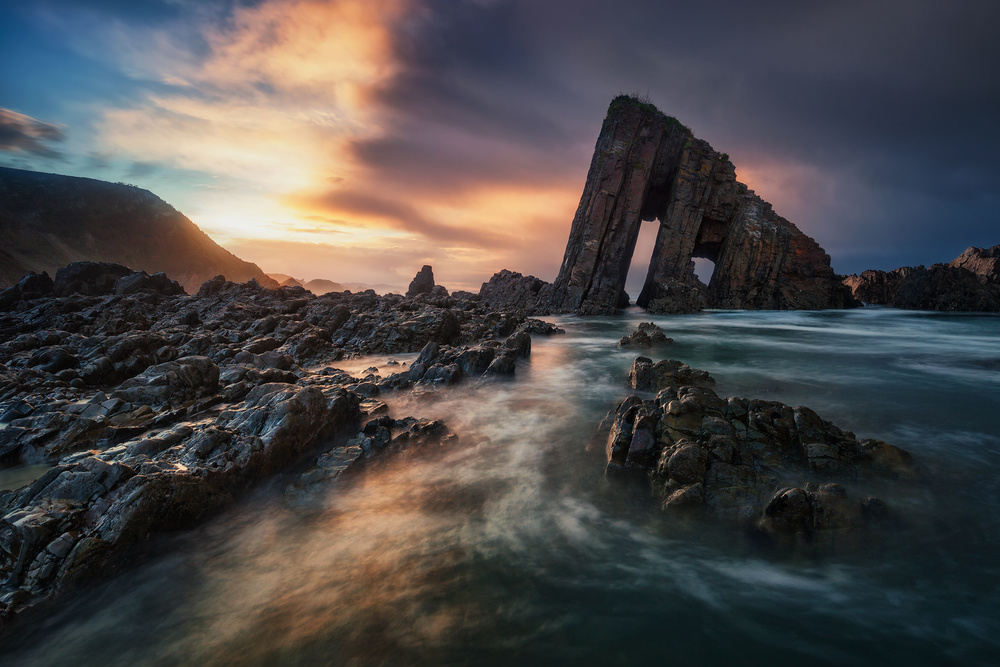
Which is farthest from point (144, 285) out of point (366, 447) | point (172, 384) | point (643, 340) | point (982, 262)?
point (982, 262)

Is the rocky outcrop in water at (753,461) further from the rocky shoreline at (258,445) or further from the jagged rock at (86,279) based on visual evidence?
the jagged rock at (86,279)

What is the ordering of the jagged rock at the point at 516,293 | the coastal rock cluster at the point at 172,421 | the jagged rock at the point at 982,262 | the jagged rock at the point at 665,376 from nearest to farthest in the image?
1. the coastal rock cluster at the point at 172,421
2. the jagged rock at the point at 665,376
3. the jagged rock at the point at 982,262
4. the jagged rock at the point at 516,293

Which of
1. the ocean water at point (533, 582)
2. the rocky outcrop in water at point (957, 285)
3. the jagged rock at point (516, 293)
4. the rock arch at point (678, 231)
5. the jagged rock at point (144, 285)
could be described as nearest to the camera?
the ocean water at point (533, 582)

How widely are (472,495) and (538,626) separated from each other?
6.99 ft

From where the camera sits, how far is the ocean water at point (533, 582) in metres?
2.95

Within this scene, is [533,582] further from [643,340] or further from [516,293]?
[516,293]

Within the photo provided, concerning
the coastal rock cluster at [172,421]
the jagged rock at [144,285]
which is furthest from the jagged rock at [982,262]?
the jagged rock at [144,285]

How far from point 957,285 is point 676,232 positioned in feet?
73.7

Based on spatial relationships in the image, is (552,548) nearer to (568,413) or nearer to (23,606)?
(568,413)

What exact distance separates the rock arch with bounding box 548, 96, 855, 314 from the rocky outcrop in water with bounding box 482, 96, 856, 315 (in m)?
0.09

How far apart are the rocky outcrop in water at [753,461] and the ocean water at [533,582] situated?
11.0 inches

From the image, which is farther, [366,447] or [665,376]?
[665,376]

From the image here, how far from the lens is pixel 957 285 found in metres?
31.4

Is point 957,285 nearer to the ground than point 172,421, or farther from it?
farther from it
